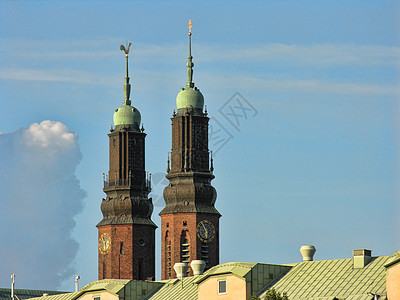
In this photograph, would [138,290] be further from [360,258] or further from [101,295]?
[360,258]

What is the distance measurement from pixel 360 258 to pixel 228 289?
37.1 ft

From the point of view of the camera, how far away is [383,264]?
134 metres

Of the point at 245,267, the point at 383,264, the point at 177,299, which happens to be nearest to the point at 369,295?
the point at 383,264

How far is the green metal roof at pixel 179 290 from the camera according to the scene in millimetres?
150375

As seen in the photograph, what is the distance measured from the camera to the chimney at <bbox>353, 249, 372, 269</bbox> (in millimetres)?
135875

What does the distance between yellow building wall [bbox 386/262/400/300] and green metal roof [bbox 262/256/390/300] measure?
8.50ft

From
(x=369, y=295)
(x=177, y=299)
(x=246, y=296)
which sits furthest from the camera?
(x=177, y=299)

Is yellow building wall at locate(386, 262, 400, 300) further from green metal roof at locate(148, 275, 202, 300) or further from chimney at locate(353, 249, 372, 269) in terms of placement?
green metal roof at locate(148, 275, 202, 300)

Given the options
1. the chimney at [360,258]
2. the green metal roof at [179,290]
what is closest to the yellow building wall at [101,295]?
the green metal roof at [179,290]

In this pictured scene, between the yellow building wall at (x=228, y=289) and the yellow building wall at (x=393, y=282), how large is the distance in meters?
15.6

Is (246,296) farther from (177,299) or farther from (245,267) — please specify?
(177,299)

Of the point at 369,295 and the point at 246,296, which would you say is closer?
the point at 369,295

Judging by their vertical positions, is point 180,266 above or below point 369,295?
above

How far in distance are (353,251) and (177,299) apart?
21.3 meters
